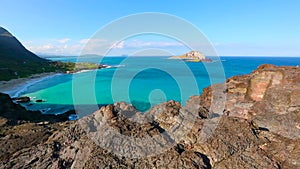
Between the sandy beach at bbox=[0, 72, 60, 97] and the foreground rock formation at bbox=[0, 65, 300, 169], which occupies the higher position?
the foreground rock formation at bbox=[0, 65, 300, 169]

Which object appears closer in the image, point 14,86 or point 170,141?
point 170,141

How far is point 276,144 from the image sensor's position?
12.7 metres

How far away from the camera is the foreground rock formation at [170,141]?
11.4 metres

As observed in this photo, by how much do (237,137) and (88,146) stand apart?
27.9 ft

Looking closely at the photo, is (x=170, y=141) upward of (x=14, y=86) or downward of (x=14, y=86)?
upward

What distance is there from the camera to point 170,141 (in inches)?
513

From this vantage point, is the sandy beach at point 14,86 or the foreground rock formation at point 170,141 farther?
the sandy beach at point 14,86

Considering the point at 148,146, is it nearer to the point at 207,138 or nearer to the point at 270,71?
the point at 207,138

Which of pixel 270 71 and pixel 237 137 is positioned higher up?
pixel 270 71

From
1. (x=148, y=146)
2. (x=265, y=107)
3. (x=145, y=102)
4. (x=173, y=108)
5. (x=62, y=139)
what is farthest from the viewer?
(x=145, y=102)

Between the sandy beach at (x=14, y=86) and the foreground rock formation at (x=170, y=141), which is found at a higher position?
the foreground rock formation at (x=170, y=141)

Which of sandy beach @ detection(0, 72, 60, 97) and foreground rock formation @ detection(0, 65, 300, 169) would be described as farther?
sandy beach @ detection(0, 72, 60, 97)

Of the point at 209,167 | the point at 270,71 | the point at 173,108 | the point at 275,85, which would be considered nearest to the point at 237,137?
the point at 209,167

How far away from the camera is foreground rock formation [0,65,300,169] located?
11.4 meters
